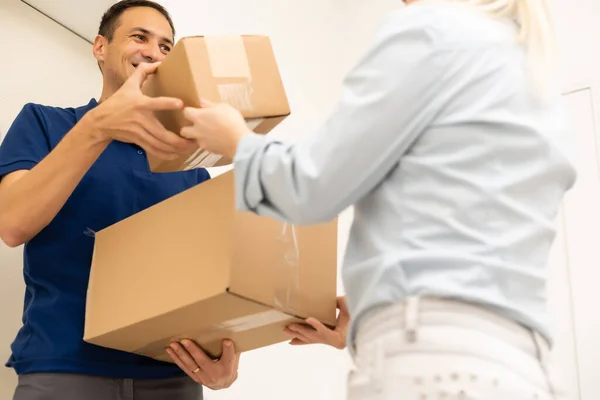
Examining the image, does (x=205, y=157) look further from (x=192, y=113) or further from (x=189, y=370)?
(x=189, y=370)

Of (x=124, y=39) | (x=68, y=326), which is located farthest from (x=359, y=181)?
(x=124, y=39)

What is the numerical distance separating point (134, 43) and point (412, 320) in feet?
3.40

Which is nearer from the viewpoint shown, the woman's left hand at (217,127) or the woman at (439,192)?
the woman at (439,192)

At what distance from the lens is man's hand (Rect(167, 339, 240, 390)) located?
1.20 m

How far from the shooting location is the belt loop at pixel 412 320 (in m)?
0.75

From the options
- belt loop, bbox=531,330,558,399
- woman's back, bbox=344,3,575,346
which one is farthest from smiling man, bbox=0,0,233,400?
belt loop, bbox=531,330,558,399

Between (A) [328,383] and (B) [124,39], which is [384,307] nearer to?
(B) [124,39]

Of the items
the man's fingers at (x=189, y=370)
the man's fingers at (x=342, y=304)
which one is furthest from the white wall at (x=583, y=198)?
the man's fingers at (x=189, y=370)

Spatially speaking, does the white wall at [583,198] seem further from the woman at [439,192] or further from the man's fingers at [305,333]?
the woman at [439,192]

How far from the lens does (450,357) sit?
74 centimetres

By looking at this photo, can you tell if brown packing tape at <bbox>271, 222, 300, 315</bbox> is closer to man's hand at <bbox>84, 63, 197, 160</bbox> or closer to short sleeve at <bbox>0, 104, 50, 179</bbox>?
man's hand at <bbox>84, 63, 197, 160</bbox>

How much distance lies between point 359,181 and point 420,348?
0.20 meters

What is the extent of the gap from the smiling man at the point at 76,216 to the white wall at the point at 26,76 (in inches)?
16.3

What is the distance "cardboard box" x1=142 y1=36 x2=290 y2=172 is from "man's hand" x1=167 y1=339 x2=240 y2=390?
0.33 metres
